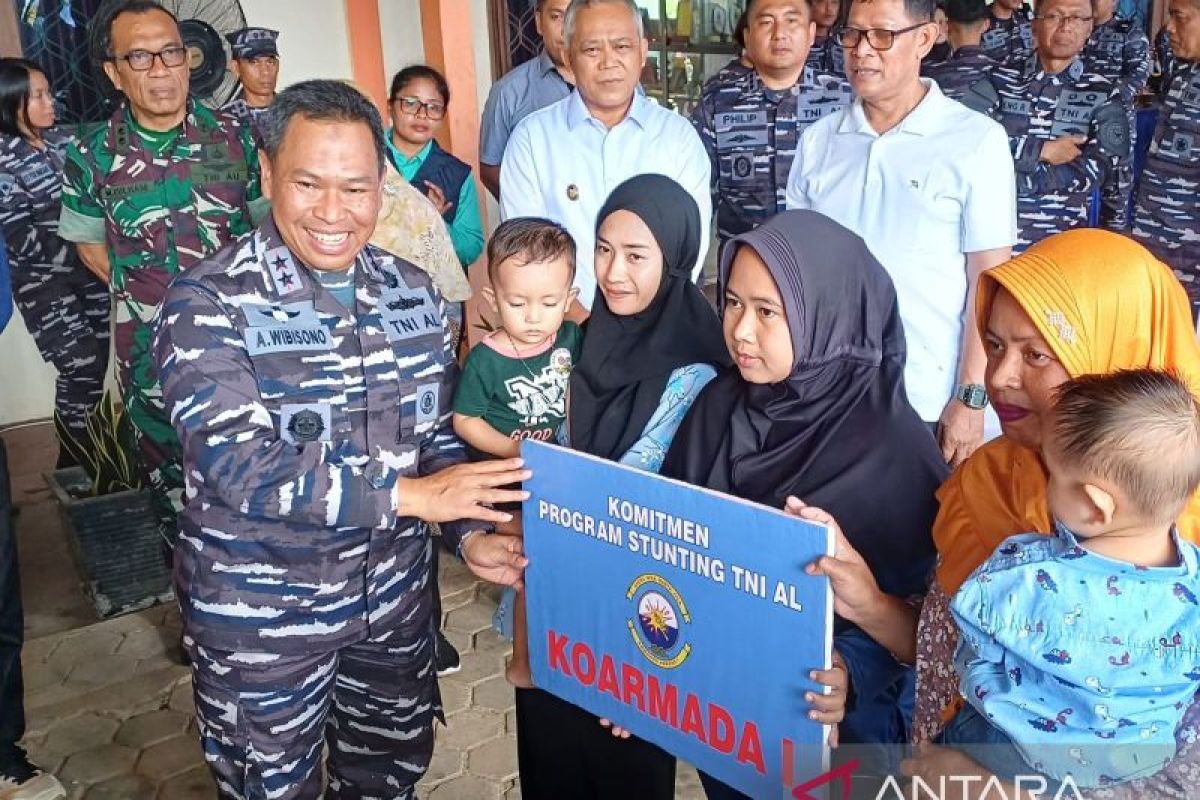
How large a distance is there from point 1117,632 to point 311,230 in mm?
1433

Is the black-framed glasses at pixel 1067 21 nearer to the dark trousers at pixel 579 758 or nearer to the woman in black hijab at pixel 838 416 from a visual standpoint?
the woman in black hijab at pixel 838 416

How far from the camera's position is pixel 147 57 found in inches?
128

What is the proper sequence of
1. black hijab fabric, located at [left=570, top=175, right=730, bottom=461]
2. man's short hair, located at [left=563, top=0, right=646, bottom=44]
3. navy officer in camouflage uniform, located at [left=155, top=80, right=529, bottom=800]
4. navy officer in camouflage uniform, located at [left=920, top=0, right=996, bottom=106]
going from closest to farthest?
navy officer in camouflage uniform, located at [left=155, top=80, right=529, bottom=800] → black hijab fabric, located at [left=570, top=175, right=730, bottom=461] → man's short hair, located at [left=563, top=0, right=646, bottom=44] → navy officer in camouflage uniform, located at [left=920, top=0, right=996, bottom=106]

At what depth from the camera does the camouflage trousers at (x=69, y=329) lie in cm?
496

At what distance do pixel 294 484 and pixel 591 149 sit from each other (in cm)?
184

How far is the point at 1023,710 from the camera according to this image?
4.36 feet

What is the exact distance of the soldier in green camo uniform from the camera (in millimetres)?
3283

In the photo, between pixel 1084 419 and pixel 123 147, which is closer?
pixel 1084 419

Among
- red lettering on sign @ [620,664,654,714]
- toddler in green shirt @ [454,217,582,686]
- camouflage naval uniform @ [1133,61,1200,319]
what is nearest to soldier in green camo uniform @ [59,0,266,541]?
toddler in green shirt @ [454,217,582,686]

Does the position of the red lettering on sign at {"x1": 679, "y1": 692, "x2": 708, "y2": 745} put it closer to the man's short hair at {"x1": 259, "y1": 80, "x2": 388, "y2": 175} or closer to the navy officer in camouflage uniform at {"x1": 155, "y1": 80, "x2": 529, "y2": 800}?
the navy officer in camouflage uniform at {"x1": 155, "y1": 80, "x2": 529, "y2": 800}

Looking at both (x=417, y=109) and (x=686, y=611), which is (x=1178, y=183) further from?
(x=686, y=611)

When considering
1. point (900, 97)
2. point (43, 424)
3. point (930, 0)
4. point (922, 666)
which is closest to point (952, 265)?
point (900, 97)

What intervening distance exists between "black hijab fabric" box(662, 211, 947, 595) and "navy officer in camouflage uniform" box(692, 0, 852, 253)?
6.55 ft

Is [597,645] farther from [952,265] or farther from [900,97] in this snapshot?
[900,97]
